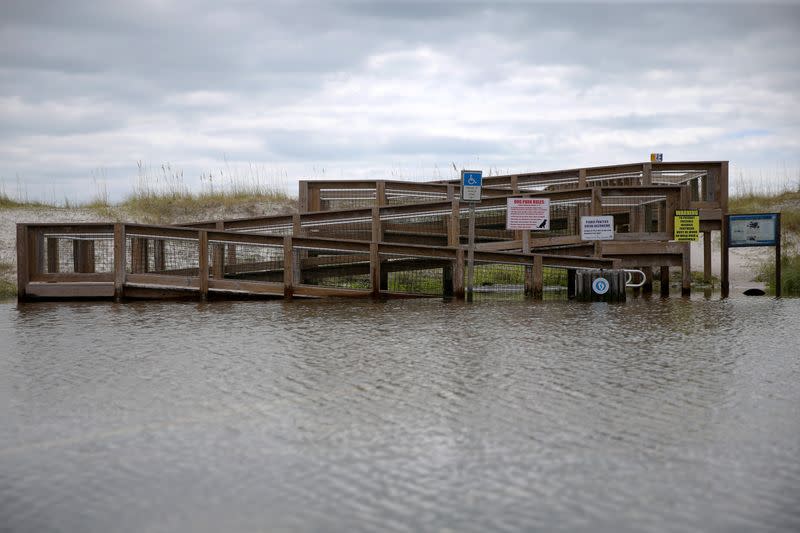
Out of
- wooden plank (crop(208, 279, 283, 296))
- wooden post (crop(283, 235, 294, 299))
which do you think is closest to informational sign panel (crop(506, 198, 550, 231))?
wooden post (crop(283, 235, 294, 299))

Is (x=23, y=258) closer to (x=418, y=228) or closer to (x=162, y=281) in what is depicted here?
(x=162, y=281)

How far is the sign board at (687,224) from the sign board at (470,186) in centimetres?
519

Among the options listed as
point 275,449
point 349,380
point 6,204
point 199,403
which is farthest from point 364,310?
point 6,204

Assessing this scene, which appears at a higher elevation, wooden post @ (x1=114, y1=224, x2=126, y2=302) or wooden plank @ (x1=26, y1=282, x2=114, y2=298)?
wooden post @ (x1=114, y1=224, x2=126, y2=302)

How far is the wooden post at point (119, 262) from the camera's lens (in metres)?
19.4

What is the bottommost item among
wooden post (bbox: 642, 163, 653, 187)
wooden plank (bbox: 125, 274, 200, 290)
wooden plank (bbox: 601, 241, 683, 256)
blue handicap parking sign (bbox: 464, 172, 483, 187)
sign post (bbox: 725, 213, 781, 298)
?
wooden plank (bbox: 125, 274, 200, 290)

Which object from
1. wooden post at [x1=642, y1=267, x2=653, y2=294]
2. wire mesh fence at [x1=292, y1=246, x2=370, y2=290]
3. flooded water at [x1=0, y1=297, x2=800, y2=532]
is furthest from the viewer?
wooden post at [x1=642, y1=267, x2=653, y2=294]

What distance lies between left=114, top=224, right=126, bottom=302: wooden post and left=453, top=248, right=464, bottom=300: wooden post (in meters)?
7.03

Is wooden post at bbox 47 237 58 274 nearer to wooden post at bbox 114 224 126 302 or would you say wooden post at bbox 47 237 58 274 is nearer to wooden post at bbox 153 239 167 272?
wooden post at bbox 114 224 126 302

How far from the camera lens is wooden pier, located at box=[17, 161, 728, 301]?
19422 mm

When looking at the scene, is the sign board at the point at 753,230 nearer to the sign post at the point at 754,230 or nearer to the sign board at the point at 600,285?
the sign post at the point at 754,230

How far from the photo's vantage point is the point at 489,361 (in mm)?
8969

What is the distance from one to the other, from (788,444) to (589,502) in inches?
72.8

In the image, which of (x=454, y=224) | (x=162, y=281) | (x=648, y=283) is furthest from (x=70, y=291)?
(x=648, y=283)
